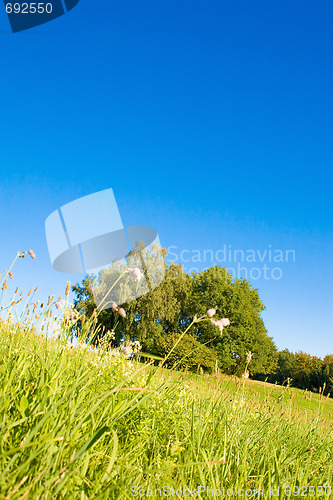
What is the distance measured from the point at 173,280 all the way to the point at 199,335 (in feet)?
19.9

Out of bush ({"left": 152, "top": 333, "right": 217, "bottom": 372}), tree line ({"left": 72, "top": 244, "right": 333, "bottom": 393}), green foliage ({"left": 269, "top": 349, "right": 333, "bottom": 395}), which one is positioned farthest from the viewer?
green foliage ({"left": 269, "top": 349, "right": 333, "bottom": 395})

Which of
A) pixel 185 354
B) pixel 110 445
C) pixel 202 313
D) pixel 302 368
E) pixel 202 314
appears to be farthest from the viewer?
pixel 302 368

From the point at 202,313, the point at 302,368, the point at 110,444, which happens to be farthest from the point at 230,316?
the point at 110,444

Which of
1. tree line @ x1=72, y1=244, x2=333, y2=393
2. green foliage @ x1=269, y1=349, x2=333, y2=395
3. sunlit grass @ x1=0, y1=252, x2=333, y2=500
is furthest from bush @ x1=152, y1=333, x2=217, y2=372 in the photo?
green foliage @ x1=269, y1=349, x2=333, y2=395

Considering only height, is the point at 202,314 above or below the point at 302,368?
above

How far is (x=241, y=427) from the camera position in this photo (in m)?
3.26

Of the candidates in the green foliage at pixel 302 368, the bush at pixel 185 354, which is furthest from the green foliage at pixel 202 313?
the green foliage at pixel 302 368

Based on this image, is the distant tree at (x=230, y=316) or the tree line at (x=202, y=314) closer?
the tree line at (x=202, y=314)

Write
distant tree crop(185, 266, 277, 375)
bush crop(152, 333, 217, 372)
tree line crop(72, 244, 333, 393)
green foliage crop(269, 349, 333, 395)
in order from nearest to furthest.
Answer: bush crop(152, 333, 217, 372), tree line crop(72, 244, 333, 393), distant tree crop(185, 266, 277, 375), green foliage crop(269, 349, 333, 395)

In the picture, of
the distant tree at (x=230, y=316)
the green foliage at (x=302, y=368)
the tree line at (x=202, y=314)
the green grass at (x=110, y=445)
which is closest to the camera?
the green grass at (x=110, y=445)

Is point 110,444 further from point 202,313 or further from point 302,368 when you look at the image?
point 302,368

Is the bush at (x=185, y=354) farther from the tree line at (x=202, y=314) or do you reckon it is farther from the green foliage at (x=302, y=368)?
the green foliage at (x=302, y=368)

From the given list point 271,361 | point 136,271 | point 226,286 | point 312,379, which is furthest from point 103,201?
point 312,379

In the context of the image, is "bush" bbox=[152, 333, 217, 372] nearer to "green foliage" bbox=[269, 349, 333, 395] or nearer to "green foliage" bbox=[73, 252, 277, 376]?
"green foliage" bbox=[73, 252, 277, 376]
